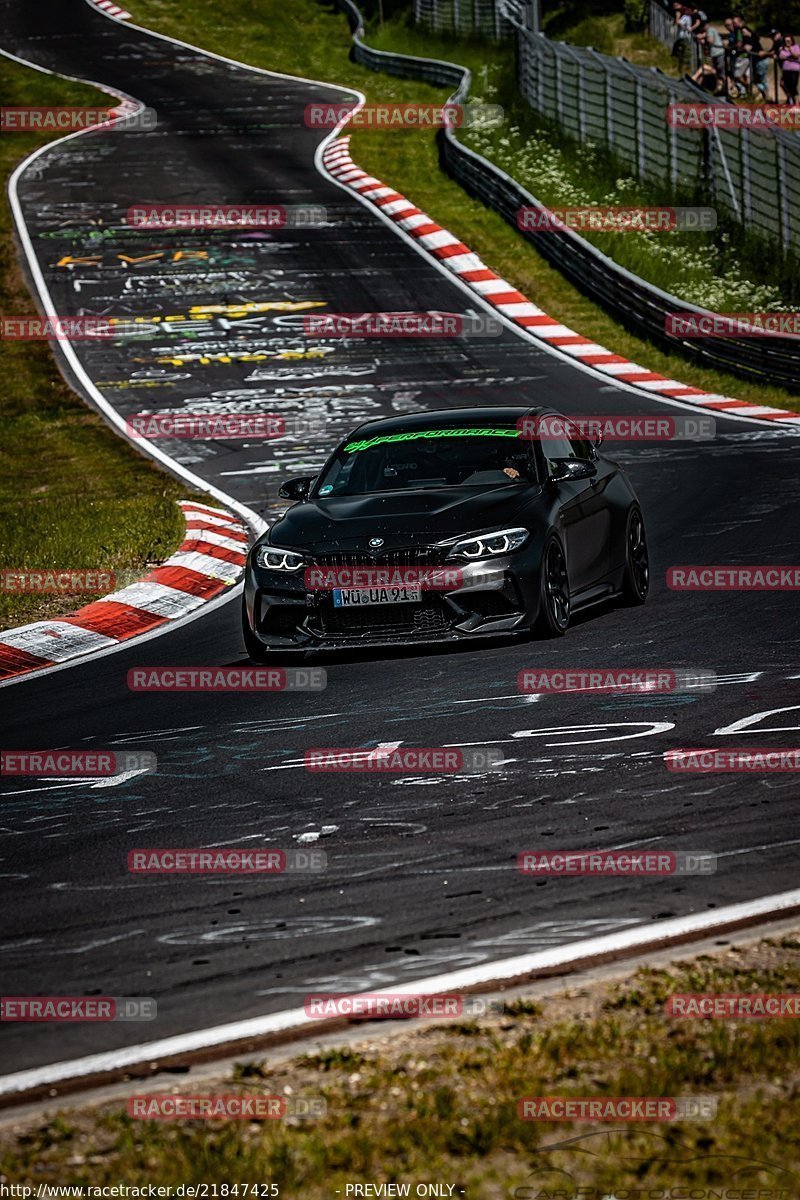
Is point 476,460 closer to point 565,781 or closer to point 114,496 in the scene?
point 565,781

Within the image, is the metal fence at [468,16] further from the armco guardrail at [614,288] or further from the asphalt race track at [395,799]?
the asphalt race track at [395,799]

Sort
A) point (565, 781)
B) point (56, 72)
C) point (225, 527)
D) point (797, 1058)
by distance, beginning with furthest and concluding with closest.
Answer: point (56, 72) < point (225, 527) < point (565, 781) < point (797, 1058)

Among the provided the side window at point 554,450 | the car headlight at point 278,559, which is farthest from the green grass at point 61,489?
the side window at point 554,450

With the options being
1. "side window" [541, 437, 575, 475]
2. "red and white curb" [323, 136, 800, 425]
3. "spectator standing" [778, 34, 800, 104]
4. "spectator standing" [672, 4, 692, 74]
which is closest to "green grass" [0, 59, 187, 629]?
"side window" [541, 437, 575, 475]

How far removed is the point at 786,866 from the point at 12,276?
83.5 feet

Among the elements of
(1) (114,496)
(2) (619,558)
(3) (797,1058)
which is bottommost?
(1) (114,496)

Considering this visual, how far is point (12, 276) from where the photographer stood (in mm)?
29781

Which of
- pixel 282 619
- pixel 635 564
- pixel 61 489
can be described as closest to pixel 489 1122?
pixel 282 619

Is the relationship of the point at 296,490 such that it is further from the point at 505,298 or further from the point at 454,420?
the point at 505,298

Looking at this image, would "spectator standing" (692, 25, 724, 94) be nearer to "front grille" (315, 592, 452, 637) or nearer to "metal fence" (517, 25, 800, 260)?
"metal fence" (517, 25, 800, 260)

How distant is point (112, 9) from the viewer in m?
58.3

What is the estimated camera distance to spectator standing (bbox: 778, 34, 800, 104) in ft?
101

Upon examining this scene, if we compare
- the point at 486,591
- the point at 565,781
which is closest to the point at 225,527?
the point at 486,591

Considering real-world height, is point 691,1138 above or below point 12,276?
above
